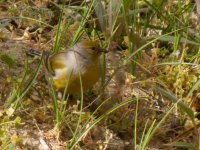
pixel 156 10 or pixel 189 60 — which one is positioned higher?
pixel 156 10

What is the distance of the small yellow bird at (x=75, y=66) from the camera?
4230mm

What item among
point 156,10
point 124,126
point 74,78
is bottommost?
point 124,126

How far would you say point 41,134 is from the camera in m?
3.89

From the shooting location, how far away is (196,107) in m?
4.33

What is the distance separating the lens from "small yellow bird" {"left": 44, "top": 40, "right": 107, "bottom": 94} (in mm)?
4230

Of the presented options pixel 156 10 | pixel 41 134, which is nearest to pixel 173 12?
pixel 156 10

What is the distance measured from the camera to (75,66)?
14.3 feet

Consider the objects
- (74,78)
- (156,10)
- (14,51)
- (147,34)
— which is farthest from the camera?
(147,34)

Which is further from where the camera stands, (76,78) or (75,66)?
(75,66)

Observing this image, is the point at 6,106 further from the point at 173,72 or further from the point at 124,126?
the point at 173,72

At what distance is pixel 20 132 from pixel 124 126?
28.8 inches

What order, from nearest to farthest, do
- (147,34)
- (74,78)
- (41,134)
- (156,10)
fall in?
1. (41,134)
2. (74,78)
3. (156,10)
4. (147,34)

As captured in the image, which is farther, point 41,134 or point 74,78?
point 74,78

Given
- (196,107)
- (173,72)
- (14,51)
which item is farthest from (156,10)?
(14,51)
